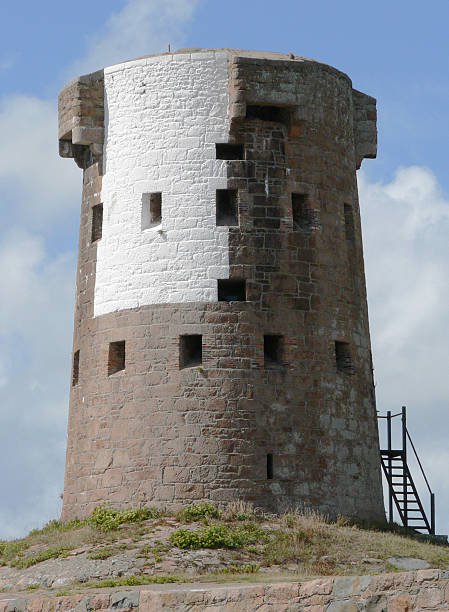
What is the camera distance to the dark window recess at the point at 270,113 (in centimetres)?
2969

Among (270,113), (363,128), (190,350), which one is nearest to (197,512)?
(190,350)

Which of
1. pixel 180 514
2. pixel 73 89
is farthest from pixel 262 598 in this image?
pixel 73 89

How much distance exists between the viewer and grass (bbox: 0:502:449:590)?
965 inches

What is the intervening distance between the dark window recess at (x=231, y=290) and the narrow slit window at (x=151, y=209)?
2.15 meters

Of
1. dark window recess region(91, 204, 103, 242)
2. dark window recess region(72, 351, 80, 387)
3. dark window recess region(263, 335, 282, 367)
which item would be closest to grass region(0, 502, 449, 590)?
dark window recess region(263, 335, 282, 367)

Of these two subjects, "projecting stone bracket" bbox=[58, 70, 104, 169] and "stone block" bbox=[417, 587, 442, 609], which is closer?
"stone block" bbox=[417, 587, 442, 609]

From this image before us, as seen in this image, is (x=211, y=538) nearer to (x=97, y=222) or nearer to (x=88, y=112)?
(x=97, y=222)

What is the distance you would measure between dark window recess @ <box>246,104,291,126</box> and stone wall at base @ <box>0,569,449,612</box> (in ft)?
44.5

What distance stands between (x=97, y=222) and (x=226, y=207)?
11.6ft

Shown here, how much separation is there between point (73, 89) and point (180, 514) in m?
10.6

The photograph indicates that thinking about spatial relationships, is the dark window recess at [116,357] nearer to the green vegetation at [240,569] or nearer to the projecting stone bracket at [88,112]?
the projecting stone bracket at [88,112]

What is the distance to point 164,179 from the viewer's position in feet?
95.5

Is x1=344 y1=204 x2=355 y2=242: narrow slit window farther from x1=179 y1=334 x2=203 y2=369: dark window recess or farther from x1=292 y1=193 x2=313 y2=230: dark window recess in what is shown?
x1=179 y1=334 x2=203 y2=369: dark window recess

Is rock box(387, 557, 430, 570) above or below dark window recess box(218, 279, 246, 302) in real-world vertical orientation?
below
